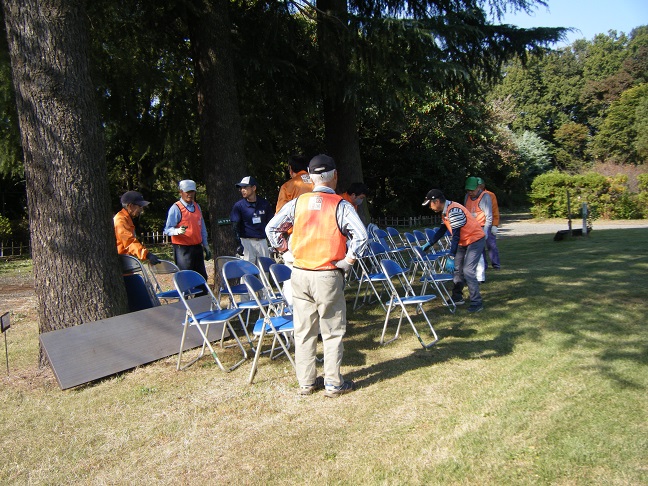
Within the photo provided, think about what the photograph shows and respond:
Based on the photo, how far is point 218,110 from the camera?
7984 millimetres

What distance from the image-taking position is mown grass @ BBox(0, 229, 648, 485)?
3.16 m

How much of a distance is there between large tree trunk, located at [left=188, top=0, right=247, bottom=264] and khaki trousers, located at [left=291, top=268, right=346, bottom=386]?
4110mm

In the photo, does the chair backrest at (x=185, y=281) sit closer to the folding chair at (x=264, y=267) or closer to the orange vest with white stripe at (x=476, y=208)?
the folding chair at (x=264, y=267)

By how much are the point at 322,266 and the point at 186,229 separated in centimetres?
316

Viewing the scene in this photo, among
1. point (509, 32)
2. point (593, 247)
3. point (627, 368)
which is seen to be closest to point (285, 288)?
point (627, 368)

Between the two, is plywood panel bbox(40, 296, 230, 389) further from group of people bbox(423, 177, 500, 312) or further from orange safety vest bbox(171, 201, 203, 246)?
group of people bbox(423, 177, 500, 312)

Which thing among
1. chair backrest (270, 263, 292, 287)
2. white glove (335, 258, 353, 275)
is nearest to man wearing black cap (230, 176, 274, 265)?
chair backrest (270, 263, 292, 287)

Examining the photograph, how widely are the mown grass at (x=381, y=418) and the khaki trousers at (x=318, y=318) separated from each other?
9.0 inches

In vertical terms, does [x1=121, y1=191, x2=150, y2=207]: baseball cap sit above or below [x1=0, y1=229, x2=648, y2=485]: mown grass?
above

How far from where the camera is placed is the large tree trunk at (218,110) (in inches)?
314

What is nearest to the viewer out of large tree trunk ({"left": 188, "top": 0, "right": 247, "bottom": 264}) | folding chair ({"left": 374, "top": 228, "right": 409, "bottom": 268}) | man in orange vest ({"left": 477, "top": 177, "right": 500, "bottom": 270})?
large tree trunk ({"left": 188, "top": 0, "right": 247, "bottom": 264})

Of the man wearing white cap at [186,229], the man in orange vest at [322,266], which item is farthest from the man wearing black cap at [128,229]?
the man in orange vest at [322,266]

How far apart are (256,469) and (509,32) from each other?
29.2ft

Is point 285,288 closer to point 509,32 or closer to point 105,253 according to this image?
point 105,253
